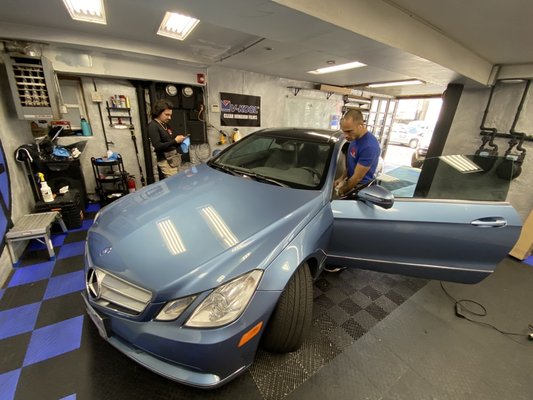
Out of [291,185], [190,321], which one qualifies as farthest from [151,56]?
[190,321]

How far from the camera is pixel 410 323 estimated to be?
168cm

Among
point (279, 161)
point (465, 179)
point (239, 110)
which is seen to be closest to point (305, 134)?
point (279, 161)

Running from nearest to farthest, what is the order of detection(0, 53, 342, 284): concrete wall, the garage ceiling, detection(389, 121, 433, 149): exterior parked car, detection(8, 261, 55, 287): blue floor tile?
the garage ceiling, detection(8, 261, 55, 287): blue floor tile, detection(0, 53, 342, 284): concrete wall, detection(389, 121, 433, 149): exterior parked car

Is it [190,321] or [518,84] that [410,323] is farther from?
[518,84]

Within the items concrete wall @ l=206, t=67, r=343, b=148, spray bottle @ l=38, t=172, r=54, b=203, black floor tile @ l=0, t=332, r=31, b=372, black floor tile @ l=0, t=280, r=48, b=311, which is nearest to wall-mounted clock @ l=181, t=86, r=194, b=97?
concrete wall @ l=206, t=67, r=343, b=148

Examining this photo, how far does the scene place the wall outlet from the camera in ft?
10.9

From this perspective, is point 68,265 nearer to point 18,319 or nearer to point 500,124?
point 18,319

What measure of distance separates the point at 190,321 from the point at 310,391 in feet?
2.71

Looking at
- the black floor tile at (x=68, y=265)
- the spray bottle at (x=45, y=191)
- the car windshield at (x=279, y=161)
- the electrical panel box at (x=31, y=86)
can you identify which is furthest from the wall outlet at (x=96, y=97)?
the car windshield at (x=279, y=161)

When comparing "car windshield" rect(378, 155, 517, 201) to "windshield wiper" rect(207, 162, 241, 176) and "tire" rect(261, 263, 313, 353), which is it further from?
"windshield wiper" rect(207, 162, 241, 176)

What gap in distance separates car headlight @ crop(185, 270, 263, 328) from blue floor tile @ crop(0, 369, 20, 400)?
109 centimetres

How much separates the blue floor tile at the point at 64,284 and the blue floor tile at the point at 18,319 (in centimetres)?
11

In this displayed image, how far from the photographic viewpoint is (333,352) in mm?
1421

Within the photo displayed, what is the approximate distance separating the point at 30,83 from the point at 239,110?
3.13 meters
